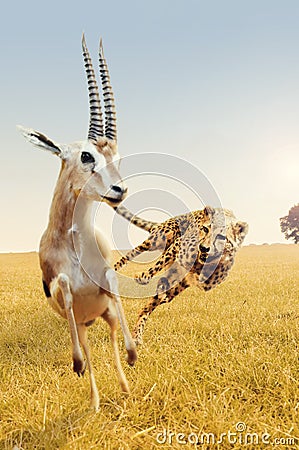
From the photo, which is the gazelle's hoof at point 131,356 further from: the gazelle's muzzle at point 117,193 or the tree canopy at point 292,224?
the tree canopy at point 292,224

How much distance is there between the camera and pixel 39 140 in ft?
8.79

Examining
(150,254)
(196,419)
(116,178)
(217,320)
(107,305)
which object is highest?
(116,178)

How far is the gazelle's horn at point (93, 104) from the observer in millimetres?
2678

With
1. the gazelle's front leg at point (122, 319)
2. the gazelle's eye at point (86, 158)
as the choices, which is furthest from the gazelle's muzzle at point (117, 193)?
the gazelle's front leg at point (122, 319)

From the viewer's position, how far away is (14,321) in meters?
7.72

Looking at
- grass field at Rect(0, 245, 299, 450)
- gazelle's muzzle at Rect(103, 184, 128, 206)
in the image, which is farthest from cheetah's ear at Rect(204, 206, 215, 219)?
gazelle's muzzle at Rect(103, 184, 128, 206)

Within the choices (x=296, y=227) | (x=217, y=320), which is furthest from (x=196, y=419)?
(x=296, y=227)

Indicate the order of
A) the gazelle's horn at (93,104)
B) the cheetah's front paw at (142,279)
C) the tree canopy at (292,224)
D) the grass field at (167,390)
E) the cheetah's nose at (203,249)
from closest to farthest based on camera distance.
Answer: the gazelle's horn at (93,104) → the grass field at (167,390) → the cheetah's front paw at (142,279) → the cheetah's nose at (203,249) → the tree canopy at (292,224)

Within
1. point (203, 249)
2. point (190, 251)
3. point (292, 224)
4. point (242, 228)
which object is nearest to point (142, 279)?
point (190, 251)

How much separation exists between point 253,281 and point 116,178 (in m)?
10.7

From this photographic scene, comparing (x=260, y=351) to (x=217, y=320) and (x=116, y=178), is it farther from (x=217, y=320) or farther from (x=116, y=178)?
(x=116, y=178)

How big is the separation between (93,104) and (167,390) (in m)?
2.76

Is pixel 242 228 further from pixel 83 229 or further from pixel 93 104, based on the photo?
pixel 93 104

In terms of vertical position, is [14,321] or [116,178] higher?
[116,178]
